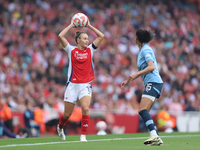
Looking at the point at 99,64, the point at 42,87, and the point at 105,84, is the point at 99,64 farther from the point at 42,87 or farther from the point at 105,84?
the point at 42,87

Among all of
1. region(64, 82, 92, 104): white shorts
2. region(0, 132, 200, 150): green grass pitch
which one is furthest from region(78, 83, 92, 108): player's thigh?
region(0, 132, 200, 150): green grass pitch

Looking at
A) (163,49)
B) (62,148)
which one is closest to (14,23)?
(163,49)

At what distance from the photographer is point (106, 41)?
20.8m

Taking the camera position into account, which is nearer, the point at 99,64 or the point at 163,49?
the point at 99,64

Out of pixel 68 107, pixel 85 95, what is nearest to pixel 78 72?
pixel 85 95

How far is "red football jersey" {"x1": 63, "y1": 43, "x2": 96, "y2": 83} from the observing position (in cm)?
824

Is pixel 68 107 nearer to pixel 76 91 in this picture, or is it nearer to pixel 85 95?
pixel 76 91

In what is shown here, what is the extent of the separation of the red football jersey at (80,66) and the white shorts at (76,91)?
89 millimetres

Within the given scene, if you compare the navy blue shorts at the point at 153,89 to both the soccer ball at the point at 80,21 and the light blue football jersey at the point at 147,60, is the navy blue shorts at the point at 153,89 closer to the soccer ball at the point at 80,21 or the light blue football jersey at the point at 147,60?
the light blue football jersey at the point at 147,60

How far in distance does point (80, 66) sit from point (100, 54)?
37.3 feet

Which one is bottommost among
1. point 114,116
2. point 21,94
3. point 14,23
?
point 114,116

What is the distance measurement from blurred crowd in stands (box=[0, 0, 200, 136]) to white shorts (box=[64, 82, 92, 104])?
5388 millimetres

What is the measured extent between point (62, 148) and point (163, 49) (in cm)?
1639

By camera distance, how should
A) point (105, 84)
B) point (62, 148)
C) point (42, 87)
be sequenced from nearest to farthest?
1. point (62, 148)
2. point (42, 87)
3. point (105, 84)
